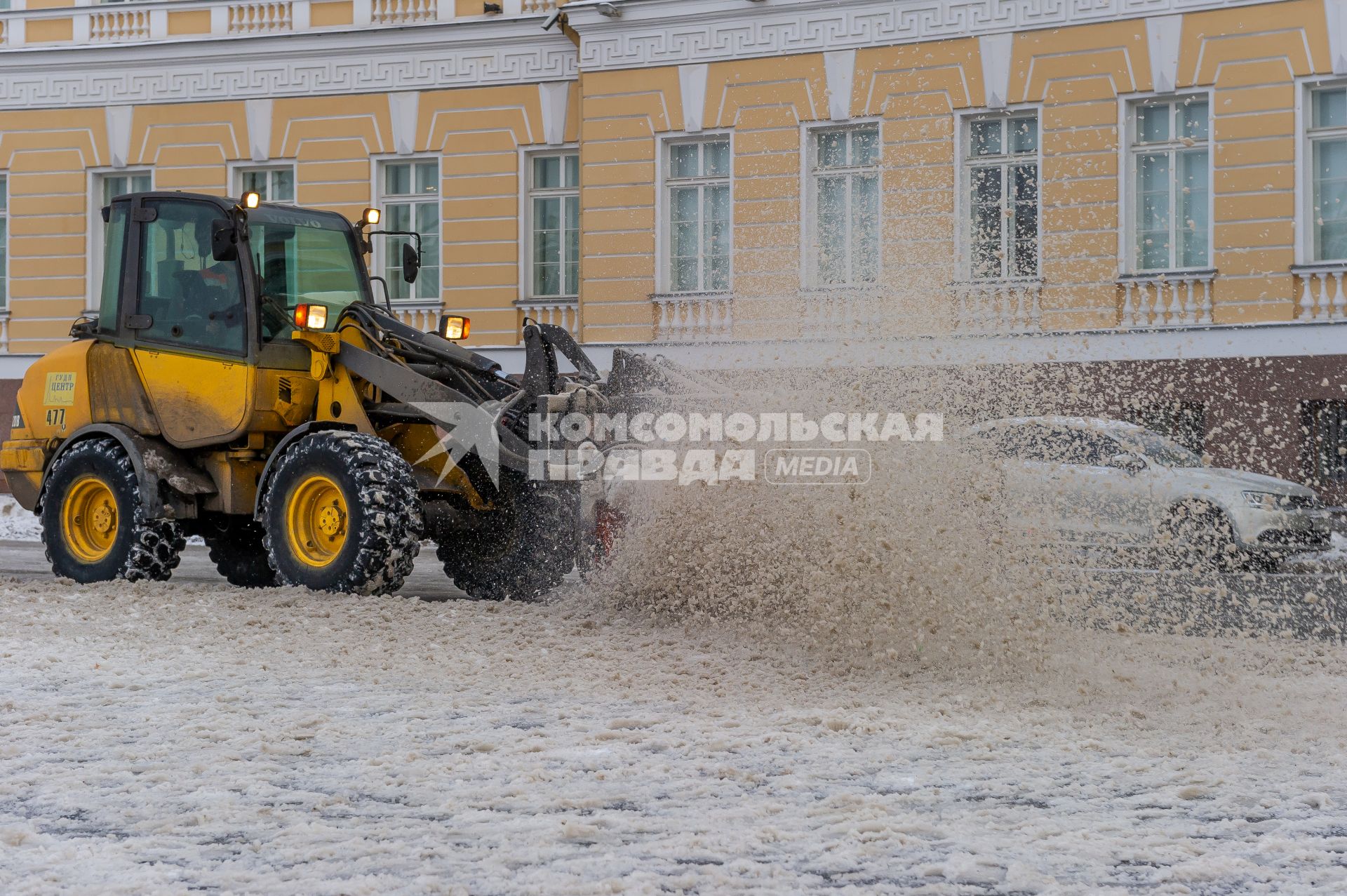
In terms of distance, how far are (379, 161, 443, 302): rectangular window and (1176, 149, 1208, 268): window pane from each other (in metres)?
10.2

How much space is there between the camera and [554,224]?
21.5 metres

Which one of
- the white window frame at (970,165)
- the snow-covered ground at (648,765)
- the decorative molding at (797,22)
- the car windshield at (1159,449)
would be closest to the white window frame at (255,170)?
the decorative molding at (797,22)

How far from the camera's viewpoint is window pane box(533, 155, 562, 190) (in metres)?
21.5

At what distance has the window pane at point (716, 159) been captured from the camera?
1991 cm

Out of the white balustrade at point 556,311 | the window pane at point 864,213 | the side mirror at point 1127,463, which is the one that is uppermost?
the window pane at point 864,213

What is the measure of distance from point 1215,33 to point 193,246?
11.8 metres

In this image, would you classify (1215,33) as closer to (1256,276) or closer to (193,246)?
(1256,276)

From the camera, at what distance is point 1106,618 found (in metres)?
8.30

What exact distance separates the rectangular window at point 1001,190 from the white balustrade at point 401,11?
7.94m

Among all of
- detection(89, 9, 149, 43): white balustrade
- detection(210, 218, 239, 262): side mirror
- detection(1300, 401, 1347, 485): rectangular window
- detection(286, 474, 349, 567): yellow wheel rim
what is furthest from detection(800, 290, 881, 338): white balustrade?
detection(89, 9, 149, 43): white balustrade

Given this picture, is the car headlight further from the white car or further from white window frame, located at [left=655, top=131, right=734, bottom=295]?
white window frame, located at [left=655, top=131, right=734, bottom=295]

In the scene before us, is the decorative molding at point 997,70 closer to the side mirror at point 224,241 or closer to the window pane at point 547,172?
the window pane at point 547,172

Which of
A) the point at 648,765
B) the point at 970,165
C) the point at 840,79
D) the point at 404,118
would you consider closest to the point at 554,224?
the point at 404,118

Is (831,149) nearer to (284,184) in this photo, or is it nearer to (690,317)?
(690,317)
